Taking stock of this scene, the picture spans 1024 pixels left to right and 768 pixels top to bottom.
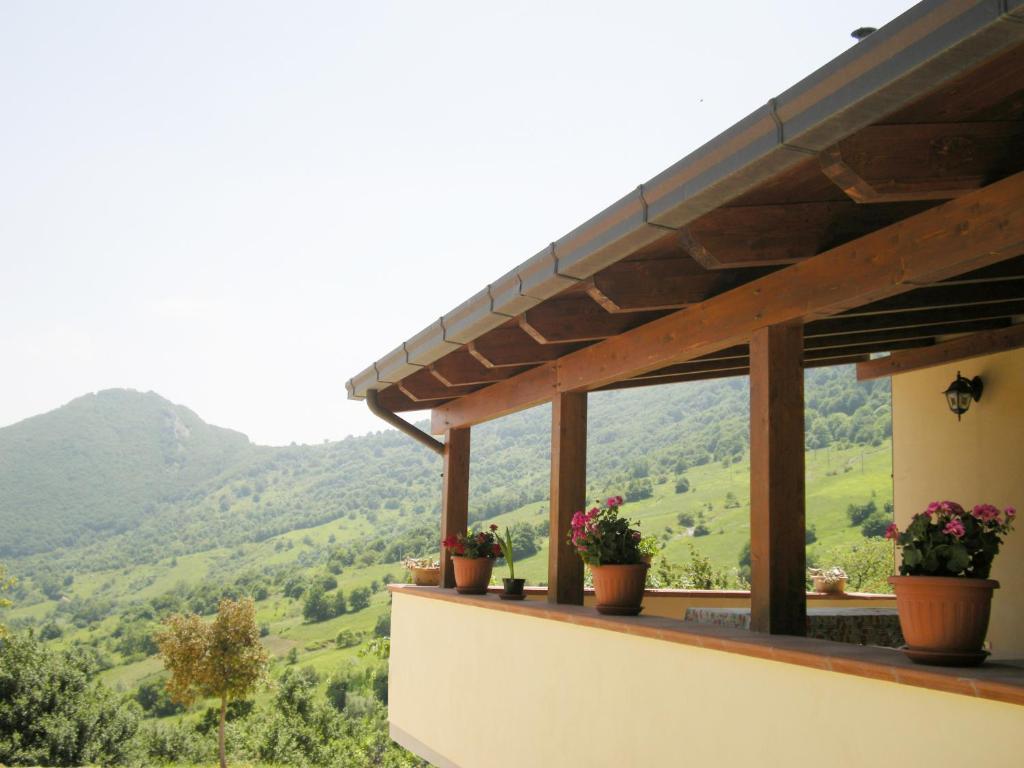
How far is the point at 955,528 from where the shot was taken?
10.4 feet

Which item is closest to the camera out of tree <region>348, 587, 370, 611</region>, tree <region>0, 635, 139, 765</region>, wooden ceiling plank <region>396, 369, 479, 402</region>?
wooden ceiling plank <region>396, 369, 479, 402</region>

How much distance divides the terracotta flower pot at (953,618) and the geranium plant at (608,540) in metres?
2.20

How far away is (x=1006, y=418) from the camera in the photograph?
6473 mm

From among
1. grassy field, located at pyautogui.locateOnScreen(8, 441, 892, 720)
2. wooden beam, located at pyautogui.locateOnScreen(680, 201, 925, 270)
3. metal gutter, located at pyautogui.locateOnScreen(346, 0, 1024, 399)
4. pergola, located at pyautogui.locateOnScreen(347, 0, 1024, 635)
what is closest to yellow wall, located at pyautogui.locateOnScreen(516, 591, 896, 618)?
pergola, located at pyautogui.locateOnScreen(347, 0, 1024, 635)

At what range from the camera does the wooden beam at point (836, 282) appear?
3.30 metres

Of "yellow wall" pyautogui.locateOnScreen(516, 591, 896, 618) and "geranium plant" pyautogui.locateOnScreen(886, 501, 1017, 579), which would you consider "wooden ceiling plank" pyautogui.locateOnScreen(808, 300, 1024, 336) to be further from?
"yellow wall" pyautogui.locateOnScreen(516, 591, 896, 618)

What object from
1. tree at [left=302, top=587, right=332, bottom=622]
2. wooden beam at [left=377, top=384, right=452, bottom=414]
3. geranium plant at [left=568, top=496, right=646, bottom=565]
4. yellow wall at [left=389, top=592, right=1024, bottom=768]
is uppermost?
wooden beam at [left=377, top=384, right=452, bottom=414]

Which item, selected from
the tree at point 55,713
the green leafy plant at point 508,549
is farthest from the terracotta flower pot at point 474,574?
the tree at point 55,713

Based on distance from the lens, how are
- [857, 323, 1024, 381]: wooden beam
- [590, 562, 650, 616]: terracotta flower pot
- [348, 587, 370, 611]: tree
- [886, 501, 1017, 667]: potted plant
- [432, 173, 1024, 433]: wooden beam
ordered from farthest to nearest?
[348, 587, 370, 611]: tree
[857, 323, 1024, 381]: wooden beam
[590, 562, 650, 616]: terracotta flower pot
[432, 173, 1024, 433]: wooden beam
[886, 501, 1017, 667]: potted plant

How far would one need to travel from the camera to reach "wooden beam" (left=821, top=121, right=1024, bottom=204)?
303 centimetres

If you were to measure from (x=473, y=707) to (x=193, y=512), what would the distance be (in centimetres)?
6368

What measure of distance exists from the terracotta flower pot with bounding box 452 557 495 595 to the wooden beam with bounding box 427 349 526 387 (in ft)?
4.32

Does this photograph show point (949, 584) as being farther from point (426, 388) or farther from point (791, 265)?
point (426, 388)

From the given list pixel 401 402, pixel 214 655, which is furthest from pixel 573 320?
pixel 214 655
